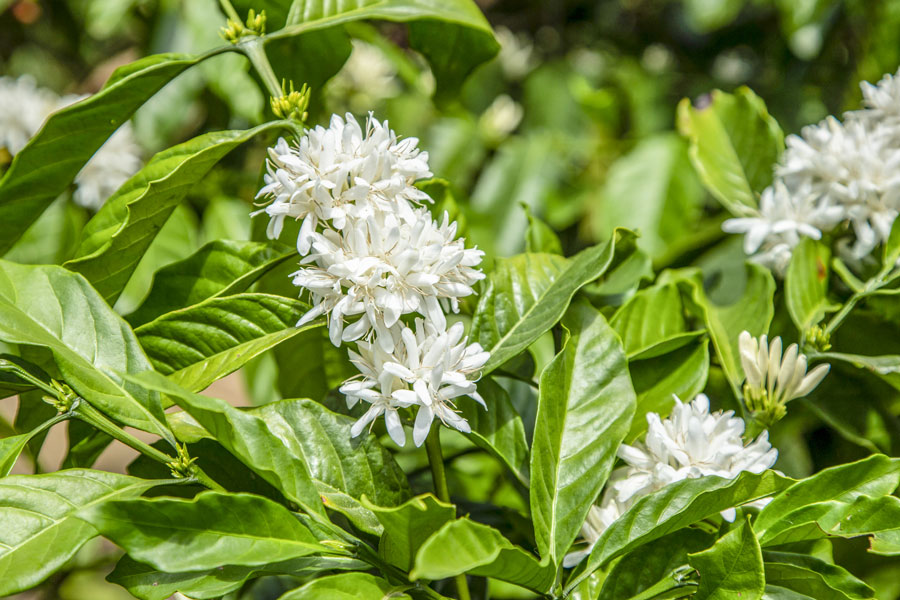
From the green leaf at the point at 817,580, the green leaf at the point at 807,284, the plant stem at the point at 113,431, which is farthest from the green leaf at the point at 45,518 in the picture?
the green leaf at the point at 807,284

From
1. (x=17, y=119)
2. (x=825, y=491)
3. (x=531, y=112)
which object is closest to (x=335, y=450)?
(x=825, y=491)

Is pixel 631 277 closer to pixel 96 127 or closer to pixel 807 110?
pixel 96 127

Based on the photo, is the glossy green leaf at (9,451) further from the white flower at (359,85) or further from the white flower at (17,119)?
the white flower at (359,85)

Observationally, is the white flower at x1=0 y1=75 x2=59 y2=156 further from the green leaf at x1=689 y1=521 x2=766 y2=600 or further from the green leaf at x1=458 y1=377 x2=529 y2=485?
the green leaf at x1=689 y1=521 x2=766 y2=600

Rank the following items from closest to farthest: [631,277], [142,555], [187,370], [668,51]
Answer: [142,555]
[187,370]
[631,277]
[668,51]

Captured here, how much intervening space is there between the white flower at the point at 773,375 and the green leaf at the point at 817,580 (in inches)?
4.5

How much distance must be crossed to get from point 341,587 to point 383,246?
19 centimetres

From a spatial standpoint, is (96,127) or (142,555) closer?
(142,555)

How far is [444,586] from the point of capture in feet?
1.91

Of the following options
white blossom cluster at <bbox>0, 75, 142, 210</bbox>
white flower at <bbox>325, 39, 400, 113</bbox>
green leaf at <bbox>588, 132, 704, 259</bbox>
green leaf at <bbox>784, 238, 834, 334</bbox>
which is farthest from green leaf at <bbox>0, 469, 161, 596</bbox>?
white flower at <bbox>325, 39, 400, 113</bbox>

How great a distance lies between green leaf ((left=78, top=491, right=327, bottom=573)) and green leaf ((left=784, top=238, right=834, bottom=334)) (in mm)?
440

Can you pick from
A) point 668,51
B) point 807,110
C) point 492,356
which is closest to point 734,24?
point 668,51

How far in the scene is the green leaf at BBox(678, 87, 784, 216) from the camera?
748mm

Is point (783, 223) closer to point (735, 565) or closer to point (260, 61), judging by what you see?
point (735, 565)
